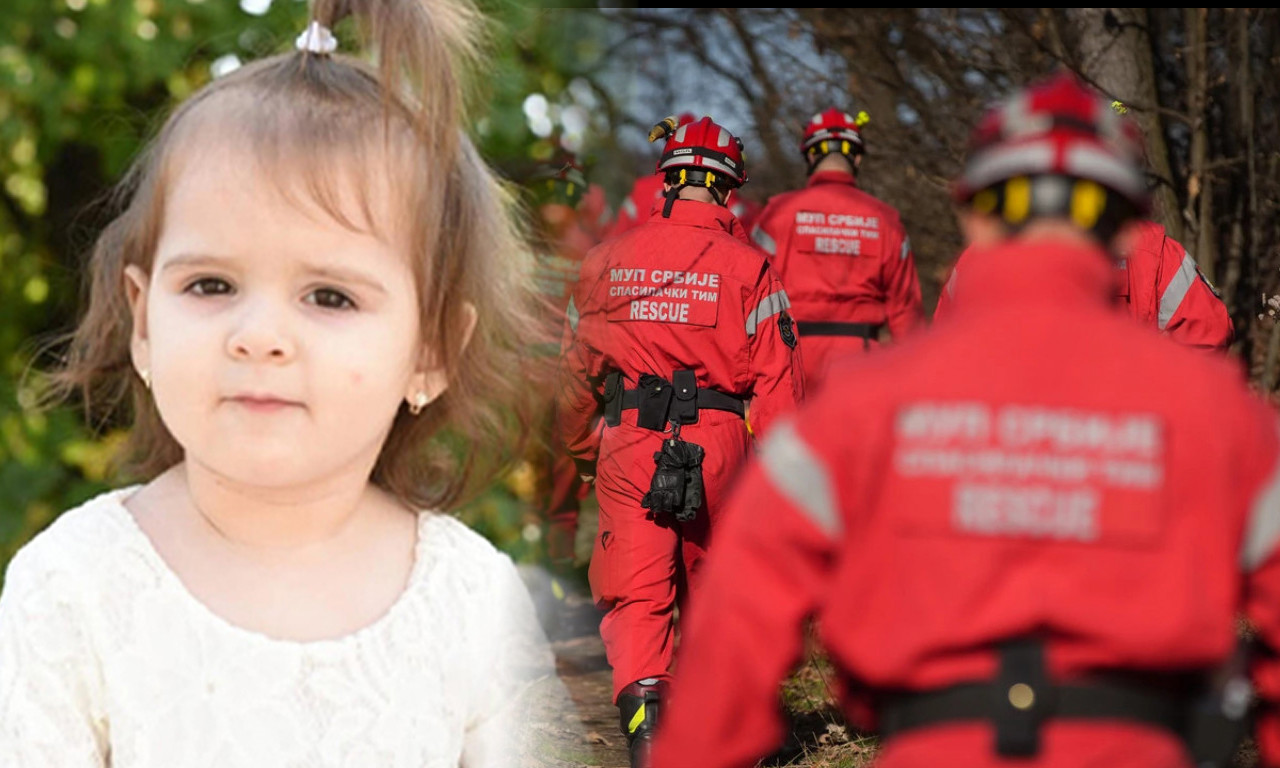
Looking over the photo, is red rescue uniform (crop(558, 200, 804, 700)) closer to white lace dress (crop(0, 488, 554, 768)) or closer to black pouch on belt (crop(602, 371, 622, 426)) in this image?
black pouch on belt (crop(602, 371, 622, 426))

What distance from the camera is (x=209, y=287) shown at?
2.24 meters

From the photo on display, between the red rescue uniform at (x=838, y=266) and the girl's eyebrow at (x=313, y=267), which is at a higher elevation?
the red rescue uniform at (x=838, y=266)

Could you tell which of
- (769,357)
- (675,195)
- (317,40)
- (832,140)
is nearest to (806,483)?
(317,40)

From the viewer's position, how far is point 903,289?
693cm

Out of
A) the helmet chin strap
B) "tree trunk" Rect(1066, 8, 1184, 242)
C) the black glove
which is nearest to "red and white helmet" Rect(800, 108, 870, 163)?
"tree trunk" Rect(1066, 8, 1184, 242)

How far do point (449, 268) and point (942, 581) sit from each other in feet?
2.92

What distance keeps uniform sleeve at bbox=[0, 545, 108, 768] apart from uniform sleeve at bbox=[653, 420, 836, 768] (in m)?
0.79

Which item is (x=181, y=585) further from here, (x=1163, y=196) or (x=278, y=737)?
(x=1163, y=196)

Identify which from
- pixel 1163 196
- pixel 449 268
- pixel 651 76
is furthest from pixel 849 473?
pixel 651 76

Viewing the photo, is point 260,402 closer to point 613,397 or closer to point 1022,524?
point 1022,524

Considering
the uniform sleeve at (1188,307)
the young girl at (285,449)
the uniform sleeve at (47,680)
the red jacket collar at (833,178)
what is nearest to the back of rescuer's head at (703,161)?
the uniform sleeve at (1188,307)

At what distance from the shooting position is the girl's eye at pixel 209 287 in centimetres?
224

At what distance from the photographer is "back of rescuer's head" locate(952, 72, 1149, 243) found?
80.0 inches

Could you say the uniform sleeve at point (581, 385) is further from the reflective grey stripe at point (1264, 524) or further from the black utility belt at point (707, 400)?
the reflective grey stripe at point (1264, 524)
